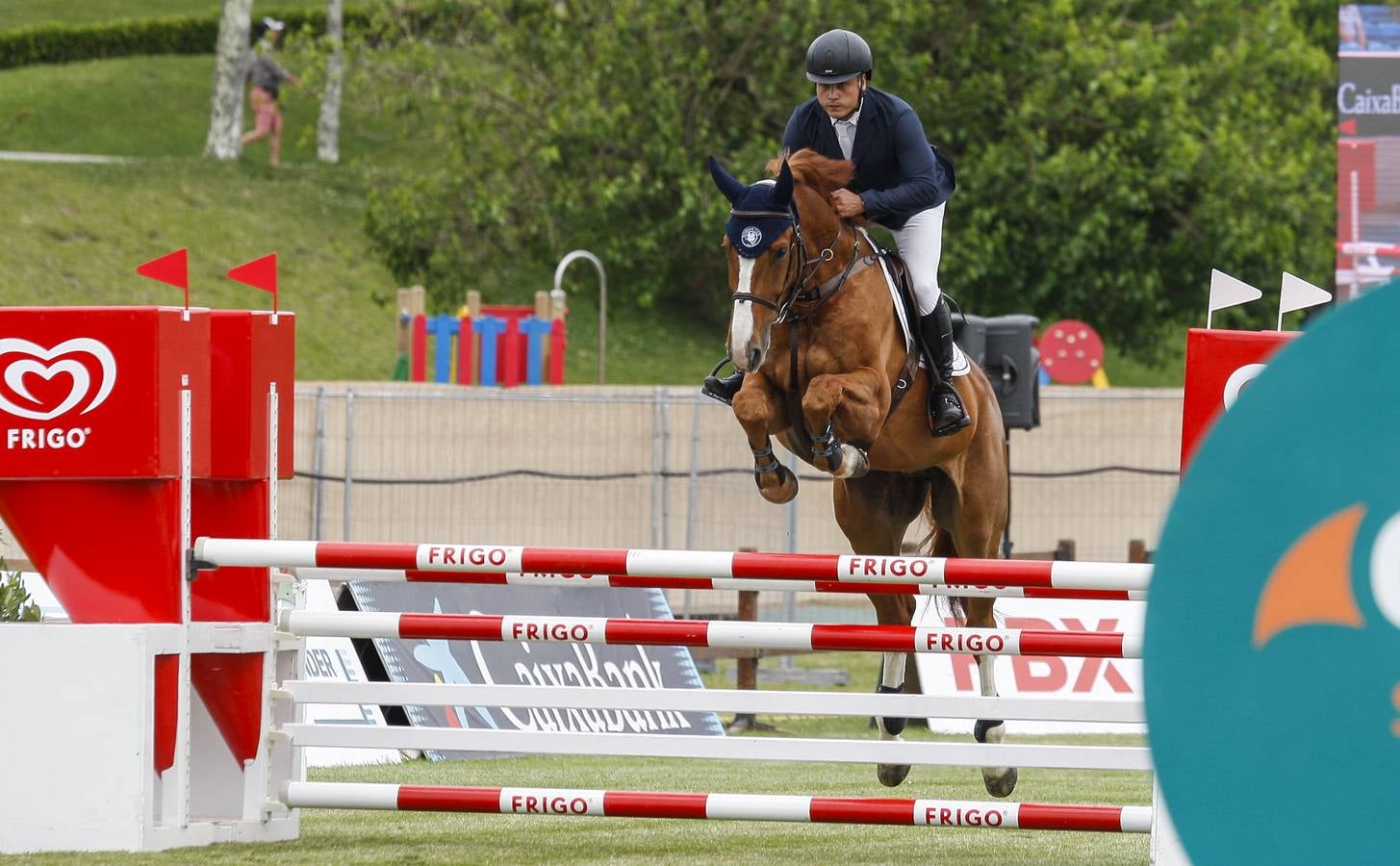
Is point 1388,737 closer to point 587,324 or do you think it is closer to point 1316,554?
point 1316,554

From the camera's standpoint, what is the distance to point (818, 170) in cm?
612

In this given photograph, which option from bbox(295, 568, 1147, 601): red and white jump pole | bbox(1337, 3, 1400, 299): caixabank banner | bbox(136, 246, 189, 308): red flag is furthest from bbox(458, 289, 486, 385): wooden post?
bbox(136, 246, 189, 308): red flag

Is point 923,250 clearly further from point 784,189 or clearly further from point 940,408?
point 784,189

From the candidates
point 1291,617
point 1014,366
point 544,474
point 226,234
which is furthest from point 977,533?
point 226,234

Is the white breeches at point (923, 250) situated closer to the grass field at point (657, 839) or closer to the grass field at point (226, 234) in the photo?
the grass field at point (657, 839)

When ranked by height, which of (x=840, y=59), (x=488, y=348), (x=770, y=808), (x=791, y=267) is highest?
(x=840, y=59)

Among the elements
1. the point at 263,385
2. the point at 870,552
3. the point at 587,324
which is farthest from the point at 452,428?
the point at 587,324

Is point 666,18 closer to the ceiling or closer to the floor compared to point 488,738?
closer to the ceiling

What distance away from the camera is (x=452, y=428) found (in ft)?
49.0

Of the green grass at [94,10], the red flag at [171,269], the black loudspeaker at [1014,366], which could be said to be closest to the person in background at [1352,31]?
the black loudspeaker at [1014,366]

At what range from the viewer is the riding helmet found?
6.11 m

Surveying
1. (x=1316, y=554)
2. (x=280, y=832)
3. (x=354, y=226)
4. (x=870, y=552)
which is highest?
(x=354, y=226)

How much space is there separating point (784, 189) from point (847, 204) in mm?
354

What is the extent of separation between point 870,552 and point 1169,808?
14.1 ft
